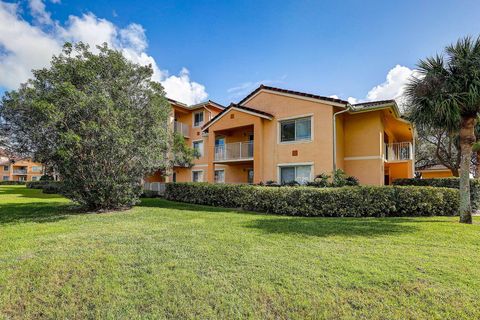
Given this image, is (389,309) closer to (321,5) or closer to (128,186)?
(128,186)

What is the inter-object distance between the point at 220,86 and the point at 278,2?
715 centimetres

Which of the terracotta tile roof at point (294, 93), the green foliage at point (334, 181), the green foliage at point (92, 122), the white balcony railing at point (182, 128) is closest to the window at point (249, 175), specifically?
the terracotta tile roof at point (294, 93)

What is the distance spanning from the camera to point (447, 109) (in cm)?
988

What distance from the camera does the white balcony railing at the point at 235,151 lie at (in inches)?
810

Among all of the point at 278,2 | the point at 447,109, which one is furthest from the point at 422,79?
the point at 278,2

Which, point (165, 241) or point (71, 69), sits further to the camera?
point (71, 69)

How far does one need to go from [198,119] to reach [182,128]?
1.97 m

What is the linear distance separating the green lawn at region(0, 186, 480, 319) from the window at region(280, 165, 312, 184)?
933 centimetres

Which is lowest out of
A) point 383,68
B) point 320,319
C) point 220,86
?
point 320,319

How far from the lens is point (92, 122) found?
1084 centimetres

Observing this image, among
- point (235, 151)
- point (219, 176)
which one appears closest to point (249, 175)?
point (235, 151)

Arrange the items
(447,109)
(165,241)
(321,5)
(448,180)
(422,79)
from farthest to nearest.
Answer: (448,180), (321,5), (422,79), (447,109), (165,241)

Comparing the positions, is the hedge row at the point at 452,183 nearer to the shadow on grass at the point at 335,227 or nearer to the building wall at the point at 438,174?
the shadow on grass at the point at 335,227

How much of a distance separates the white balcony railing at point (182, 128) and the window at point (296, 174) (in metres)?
13.0
